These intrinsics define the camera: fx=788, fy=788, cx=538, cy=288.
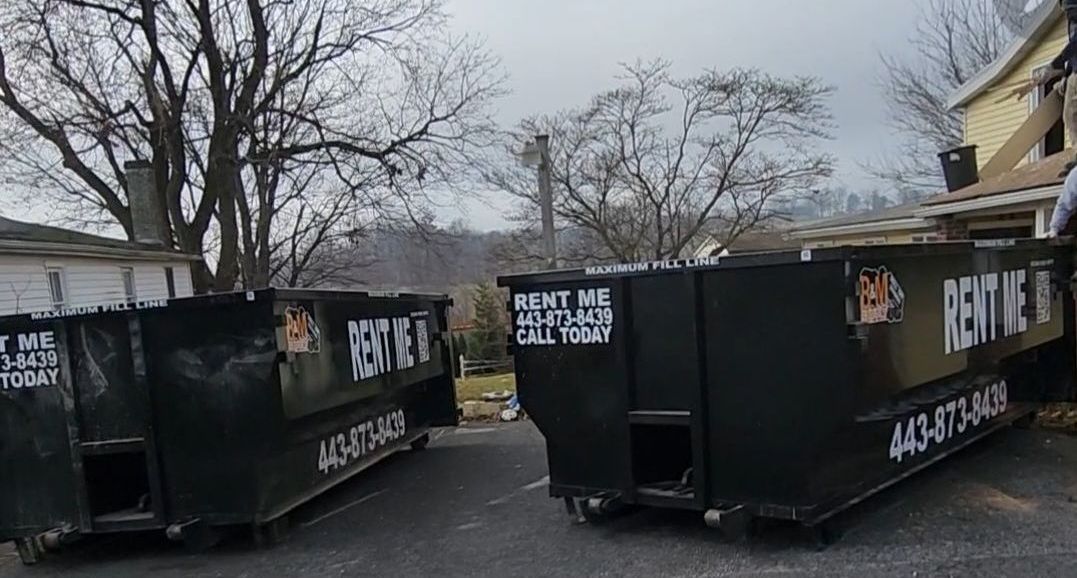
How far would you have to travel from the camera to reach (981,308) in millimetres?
5363

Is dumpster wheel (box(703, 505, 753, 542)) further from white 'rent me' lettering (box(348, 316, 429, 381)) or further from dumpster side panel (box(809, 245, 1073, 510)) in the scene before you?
white 'rent me' lettering (box(348, 316, 429, 381))

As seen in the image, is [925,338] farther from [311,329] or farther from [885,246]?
[311,329]

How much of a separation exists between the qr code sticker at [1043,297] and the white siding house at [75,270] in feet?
45.3

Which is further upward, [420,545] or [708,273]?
[708,273]

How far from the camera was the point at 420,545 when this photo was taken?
5.14 meters

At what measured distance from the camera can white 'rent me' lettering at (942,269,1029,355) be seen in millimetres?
4996

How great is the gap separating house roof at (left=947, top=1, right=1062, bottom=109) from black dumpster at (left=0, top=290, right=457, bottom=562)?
44.4 feet

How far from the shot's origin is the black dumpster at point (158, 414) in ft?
16.7

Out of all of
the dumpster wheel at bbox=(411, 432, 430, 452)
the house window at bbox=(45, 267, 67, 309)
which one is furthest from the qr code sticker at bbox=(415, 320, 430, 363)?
the house window at bbox=(45, 267, 67, 309)

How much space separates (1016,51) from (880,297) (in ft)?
42.4

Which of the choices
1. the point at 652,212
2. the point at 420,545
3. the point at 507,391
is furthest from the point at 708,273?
the point at 652,212

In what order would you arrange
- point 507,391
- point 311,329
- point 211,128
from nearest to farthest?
point 311,329, point 507,391, point 211,128

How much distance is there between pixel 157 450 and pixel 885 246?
15.3ft

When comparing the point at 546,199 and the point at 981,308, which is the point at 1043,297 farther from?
the point at 546,199
